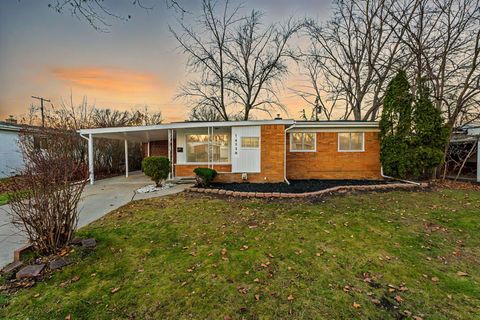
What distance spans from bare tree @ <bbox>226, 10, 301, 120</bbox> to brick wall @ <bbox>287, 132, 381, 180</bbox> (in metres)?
9.68

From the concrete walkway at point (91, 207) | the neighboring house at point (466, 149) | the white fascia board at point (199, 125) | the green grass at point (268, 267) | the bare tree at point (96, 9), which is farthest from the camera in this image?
the neighboring house at point (466, 149)

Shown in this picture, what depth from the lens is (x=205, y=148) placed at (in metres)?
11.0

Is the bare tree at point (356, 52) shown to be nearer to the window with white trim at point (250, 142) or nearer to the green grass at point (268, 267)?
the window with white trim at point (250, 142)

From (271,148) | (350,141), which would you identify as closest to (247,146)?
(271,148)

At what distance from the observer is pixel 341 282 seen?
10.0ft

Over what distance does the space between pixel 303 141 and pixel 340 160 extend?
2165 millimetres

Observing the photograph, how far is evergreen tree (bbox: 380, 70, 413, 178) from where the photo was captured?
10.1 metres

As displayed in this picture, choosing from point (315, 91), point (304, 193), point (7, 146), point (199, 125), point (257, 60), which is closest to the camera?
point (304, 193)

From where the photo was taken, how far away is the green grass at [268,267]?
2.53 m

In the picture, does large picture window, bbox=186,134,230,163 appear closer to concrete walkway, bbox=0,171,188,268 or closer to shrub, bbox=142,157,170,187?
concrete walkway, bbox=0,171,188,268

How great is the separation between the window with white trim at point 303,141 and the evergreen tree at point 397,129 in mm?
3318

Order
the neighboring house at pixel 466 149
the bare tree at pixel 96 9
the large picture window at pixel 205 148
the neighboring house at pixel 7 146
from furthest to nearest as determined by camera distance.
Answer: the neighboring house at pixel 7 146
the neighboring house at pixel 466 149
the large picture window at pixel 205 148
the bare tree at pixel 96 9

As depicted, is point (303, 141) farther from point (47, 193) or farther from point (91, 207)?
point (47, 193)

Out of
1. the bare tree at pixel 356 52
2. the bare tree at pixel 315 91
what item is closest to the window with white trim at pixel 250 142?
the bare tree at pixel 356 52
